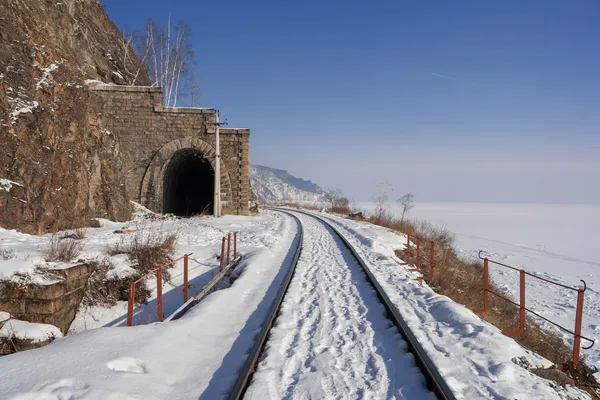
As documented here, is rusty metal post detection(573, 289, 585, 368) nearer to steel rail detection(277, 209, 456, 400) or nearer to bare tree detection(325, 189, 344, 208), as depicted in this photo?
steel rail detection(277, 209, 456, 400)

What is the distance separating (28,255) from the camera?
7125 millimetres

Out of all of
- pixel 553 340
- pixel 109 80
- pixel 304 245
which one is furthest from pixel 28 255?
pixel 109 80

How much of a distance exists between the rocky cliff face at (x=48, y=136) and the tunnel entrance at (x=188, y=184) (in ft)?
19.3

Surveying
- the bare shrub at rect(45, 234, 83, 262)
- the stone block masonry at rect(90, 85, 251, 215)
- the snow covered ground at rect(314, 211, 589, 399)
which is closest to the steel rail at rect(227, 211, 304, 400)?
the snow covered ground at rect(314, 211, 589, 399)

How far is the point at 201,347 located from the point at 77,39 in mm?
20143

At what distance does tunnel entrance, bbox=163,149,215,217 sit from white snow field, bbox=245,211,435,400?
53.7ft

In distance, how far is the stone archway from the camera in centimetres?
2122

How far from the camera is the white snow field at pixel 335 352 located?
3957mm

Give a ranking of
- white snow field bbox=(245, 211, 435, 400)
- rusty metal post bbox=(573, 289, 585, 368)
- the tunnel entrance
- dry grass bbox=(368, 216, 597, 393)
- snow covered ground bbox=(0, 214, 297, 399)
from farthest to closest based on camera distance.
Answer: the tunnel entrance < dry grass bbox=(368, 216, 597, 393) < rusty metal post bbox=(573, 289, 585, 368) < white snow field bbox=(245, 211, 435, 400) < snow covered ground bbox=(0, 214, 297, 399)

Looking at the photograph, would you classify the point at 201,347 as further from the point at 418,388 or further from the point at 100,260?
the point at 100,260

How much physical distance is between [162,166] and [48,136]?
9.22 m

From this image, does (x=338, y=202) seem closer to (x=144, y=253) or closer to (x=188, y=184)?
(x=188, y=184)

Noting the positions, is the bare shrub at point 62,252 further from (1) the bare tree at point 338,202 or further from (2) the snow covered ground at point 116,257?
(1) the bare tree at point 338,202

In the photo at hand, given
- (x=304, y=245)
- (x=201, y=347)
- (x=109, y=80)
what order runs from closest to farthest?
1. (x=201, y=347)
2. (x=304, y=245)
3. (x=109, y=80)
